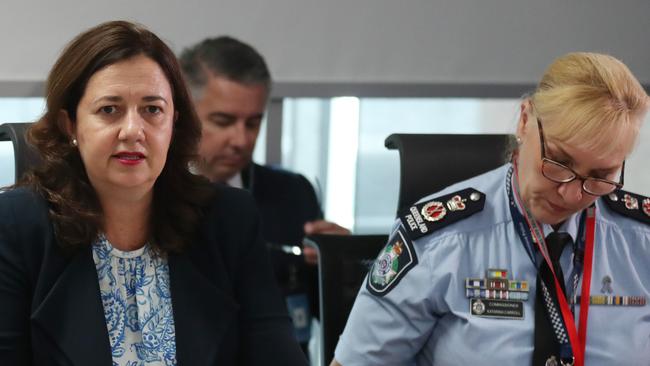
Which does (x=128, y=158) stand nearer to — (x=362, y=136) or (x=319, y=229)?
(x=319, y=229)

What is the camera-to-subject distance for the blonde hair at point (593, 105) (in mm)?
1912

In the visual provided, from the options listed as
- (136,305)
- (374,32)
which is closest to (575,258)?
(136,305)

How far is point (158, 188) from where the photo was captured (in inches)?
82.0

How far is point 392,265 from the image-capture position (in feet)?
6.62

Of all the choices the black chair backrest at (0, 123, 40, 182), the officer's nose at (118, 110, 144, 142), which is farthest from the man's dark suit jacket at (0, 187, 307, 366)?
the officer's nose at (118, 110, 144, 142)

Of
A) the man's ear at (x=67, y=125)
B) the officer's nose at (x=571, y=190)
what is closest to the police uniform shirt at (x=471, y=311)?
the officer's nose at (x=571, y=190)

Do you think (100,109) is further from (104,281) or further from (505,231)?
(505,231)

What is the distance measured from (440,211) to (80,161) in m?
0.73

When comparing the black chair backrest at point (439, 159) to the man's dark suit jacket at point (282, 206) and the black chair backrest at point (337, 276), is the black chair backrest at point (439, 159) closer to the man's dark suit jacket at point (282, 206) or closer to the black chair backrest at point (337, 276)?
the black chair backrest at point (337, 276)

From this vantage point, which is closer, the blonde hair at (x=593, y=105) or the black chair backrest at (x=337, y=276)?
the blonde hair at (x=593, y=105)

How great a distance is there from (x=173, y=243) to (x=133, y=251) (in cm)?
8

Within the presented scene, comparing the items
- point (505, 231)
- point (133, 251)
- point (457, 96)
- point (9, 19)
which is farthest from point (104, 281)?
point (457, 96)

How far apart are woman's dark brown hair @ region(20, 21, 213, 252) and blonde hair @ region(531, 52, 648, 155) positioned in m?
0.73

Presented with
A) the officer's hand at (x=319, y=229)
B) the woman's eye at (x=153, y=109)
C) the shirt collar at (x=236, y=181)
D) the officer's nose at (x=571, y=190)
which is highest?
the woman's eye at (x=153, y=109)
